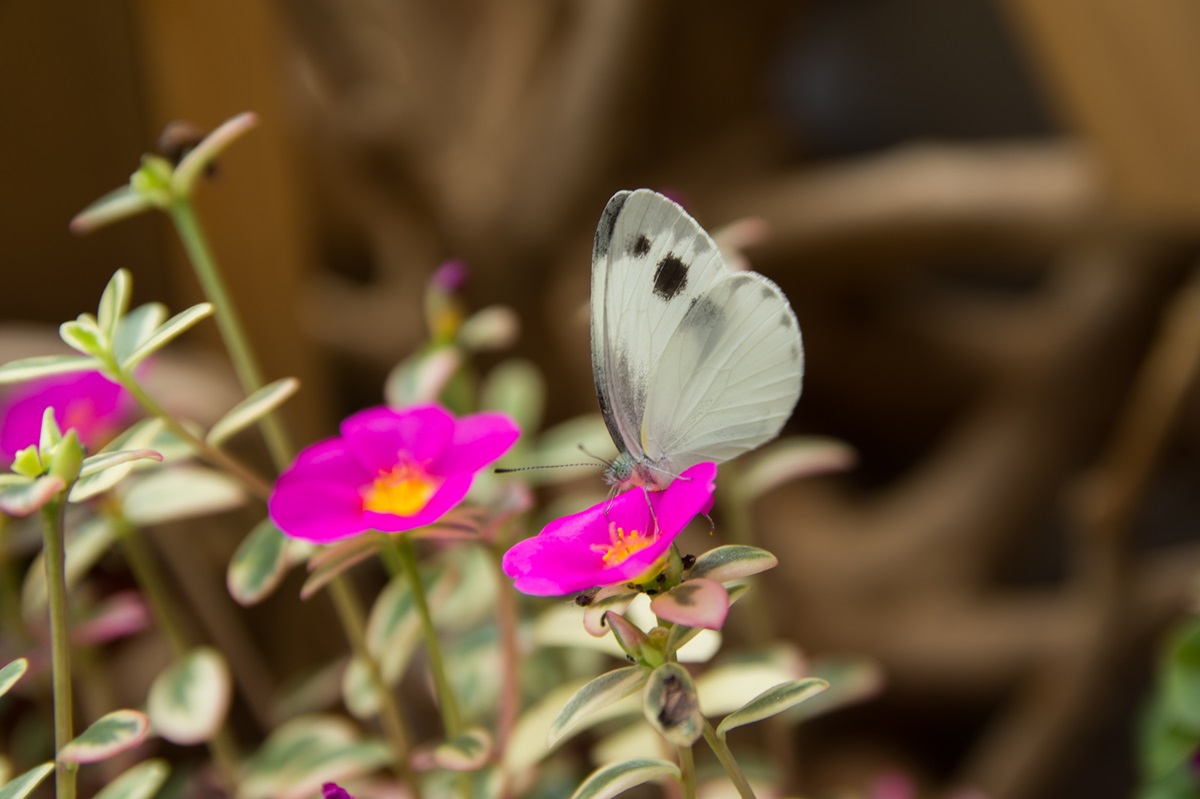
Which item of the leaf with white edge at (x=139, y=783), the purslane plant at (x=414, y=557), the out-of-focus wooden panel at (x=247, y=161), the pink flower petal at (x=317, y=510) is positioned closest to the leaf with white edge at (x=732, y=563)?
the purslane plant at (x=414, y=557)

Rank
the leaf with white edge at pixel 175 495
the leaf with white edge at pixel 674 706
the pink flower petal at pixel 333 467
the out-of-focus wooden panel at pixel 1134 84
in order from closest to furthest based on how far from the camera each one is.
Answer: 1. the leaf with white edge at pixel 674 706
2. the pink flower petal at pixel 333 467
3. the leaf with white edge at pixel 175 495
4. the out-of-focus wooden panel at pixel 1134 84

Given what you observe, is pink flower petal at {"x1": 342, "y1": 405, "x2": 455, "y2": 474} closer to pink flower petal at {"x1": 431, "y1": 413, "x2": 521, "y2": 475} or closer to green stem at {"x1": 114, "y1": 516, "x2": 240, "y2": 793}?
pink flower petal at {"x1": 431, "y1": 413, "x2": 521, "y2": 475}

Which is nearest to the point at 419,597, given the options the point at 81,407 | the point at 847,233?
the point at 81,407

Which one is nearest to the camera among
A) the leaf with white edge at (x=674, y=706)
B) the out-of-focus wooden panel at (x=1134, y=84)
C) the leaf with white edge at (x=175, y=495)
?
the leaf with white edge at (x=674, y=706)

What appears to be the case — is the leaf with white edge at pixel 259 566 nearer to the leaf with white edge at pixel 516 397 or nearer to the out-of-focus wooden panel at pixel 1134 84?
the leaf with white edge at pixel 516 397

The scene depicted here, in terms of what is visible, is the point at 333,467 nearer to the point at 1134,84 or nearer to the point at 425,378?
the point at 425,378

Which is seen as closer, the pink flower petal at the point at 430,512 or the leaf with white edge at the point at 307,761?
the pink flower petal at the point at 430,512

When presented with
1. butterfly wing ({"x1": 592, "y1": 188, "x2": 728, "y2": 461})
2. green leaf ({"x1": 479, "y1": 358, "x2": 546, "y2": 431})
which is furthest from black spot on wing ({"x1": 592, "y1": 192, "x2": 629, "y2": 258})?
green leaf ({"x1": 479, "y1": 358, "x2": 546, "y2": 431})
